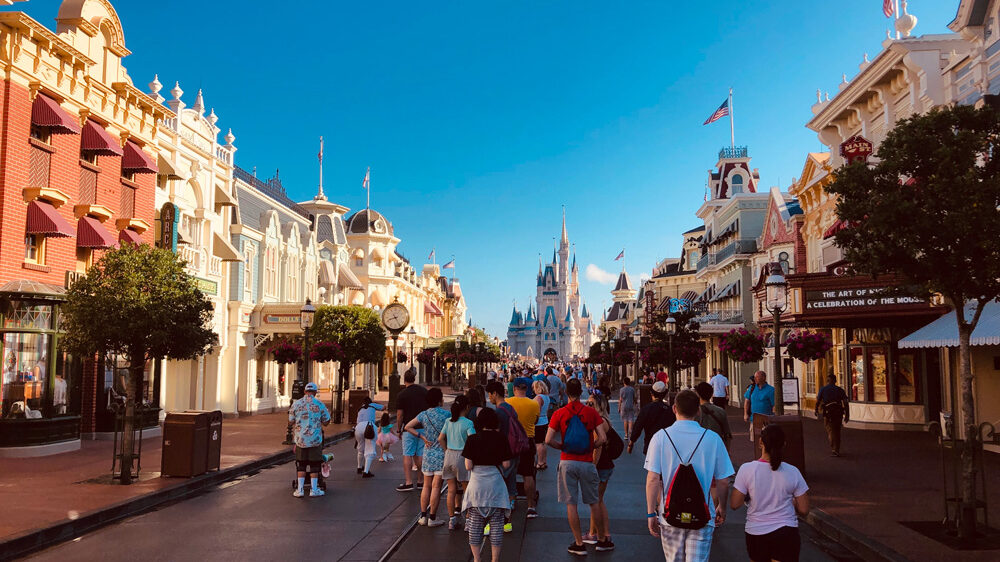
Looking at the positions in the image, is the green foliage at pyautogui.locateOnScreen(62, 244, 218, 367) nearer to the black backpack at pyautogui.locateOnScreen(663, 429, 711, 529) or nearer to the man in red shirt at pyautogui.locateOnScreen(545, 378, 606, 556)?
the man in red shirt at pyautogui.locateOnScreen(545, 378, 606, 556)

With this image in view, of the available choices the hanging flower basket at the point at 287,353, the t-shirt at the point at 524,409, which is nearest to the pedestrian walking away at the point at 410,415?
the t-shirt at the point at 524,409

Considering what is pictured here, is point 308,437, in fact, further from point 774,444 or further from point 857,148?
point 857,148

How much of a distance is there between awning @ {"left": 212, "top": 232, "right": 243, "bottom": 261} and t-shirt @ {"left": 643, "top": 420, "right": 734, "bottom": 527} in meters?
24.9

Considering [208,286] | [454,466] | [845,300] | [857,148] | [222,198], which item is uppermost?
[857,148]

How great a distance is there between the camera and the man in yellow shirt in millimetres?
10625

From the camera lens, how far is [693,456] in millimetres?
5688

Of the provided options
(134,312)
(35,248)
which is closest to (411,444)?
(134,312)

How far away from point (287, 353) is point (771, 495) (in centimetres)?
2556

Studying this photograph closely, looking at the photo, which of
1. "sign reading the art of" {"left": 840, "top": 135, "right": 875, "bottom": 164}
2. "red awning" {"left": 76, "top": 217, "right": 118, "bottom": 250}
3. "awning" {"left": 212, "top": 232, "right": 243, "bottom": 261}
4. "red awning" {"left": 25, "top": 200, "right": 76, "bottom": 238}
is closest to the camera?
"red awning" {"left": 25, "top": 200, "right": 76, "bottom": 238}

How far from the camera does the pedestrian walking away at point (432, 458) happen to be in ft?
32.6

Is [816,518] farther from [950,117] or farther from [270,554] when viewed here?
[270,554]

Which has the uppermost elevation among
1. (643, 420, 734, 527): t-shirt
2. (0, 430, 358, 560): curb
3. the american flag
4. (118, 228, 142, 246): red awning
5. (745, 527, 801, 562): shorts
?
the american flag

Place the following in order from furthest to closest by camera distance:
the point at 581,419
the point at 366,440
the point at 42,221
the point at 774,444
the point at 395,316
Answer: the point at 395,316 < the point at 42,221 < the point at 366,440 < the point at 581,419 < the point at 774,444

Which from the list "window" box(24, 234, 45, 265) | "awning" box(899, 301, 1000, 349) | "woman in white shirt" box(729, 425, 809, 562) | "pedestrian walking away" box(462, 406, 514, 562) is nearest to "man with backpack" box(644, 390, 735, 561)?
"woman in white shirt" box(729, 425, 809, 562)
